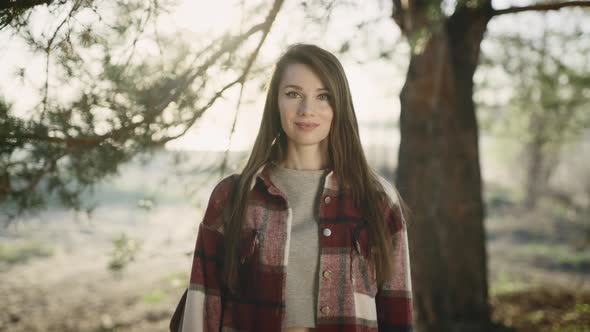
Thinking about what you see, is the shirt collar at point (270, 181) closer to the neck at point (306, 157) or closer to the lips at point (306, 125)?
the neck at point (306, 157)

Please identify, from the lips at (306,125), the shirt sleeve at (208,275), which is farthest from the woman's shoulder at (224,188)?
the lips at (306,125)

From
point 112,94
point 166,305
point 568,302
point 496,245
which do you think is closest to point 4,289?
point 166,305

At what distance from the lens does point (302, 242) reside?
2.05m

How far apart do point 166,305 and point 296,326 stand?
5.04 m

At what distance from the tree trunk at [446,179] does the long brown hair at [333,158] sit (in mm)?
1861

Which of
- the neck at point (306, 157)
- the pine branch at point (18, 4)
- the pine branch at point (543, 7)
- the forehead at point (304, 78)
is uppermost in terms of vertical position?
the pine branch at point (543, 7)

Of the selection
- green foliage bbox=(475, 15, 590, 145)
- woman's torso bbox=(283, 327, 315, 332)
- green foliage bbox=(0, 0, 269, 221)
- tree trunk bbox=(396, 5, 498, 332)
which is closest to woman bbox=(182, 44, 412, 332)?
woman's torso bbox=(283, 327, 315, 332)

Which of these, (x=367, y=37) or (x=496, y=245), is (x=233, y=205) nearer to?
(x=367, y=37)

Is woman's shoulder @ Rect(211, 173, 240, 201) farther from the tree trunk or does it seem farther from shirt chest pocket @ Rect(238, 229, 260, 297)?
the tree trunk

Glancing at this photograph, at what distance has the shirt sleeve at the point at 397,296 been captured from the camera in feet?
6.65

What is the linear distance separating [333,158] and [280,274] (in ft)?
1.97

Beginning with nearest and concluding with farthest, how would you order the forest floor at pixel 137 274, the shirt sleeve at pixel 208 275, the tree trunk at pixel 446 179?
1. the shirt sleeve at pixel 208 275
2. the tree trunk at pixel 446 179
3. the forest floor at pixel 137 274

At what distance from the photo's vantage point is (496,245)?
1167cm

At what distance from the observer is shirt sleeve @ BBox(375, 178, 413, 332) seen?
203 centimetres
